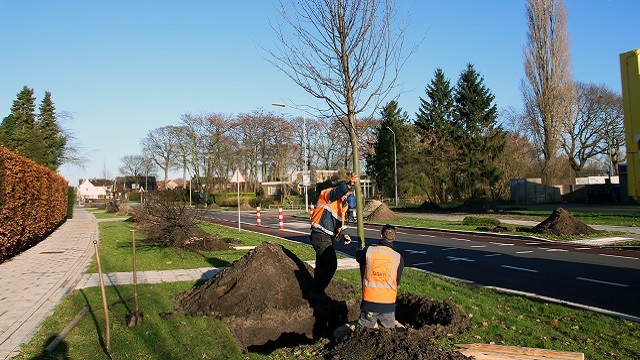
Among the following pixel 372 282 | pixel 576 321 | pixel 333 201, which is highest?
pixel 333 201

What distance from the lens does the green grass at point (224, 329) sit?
5613 mm

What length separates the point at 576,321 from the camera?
269 inches

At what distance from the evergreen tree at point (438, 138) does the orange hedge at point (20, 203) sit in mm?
36804

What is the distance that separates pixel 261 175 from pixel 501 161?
28466 millimetres

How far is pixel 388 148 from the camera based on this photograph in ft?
180

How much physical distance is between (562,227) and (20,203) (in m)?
17.7

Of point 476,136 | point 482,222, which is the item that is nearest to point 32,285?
point 482,222

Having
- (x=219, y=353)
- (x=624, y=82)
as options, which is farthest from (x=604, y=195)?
(x=219, y=353)

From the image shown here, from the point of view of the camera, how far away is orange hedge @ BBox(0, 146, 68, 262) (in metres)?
13.3

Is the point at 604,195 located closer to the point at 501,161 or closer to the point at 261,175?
the point at 501,161

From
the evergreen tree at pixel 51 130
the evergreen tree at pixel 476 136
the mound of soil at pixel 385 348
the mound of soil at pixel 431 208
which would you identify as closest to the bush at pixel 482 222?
the mound of soil at pixel 431 208

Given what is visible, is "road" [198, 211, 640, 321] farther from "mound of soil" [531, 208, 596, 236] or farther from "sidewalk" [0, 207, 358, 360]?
"sidewalk" [0, 207, 358, 360]

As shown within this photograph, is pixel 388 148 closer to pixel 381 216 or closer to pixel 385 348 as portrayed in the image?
pixel 381 216

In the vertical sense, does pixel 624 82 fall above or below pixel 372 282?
above
